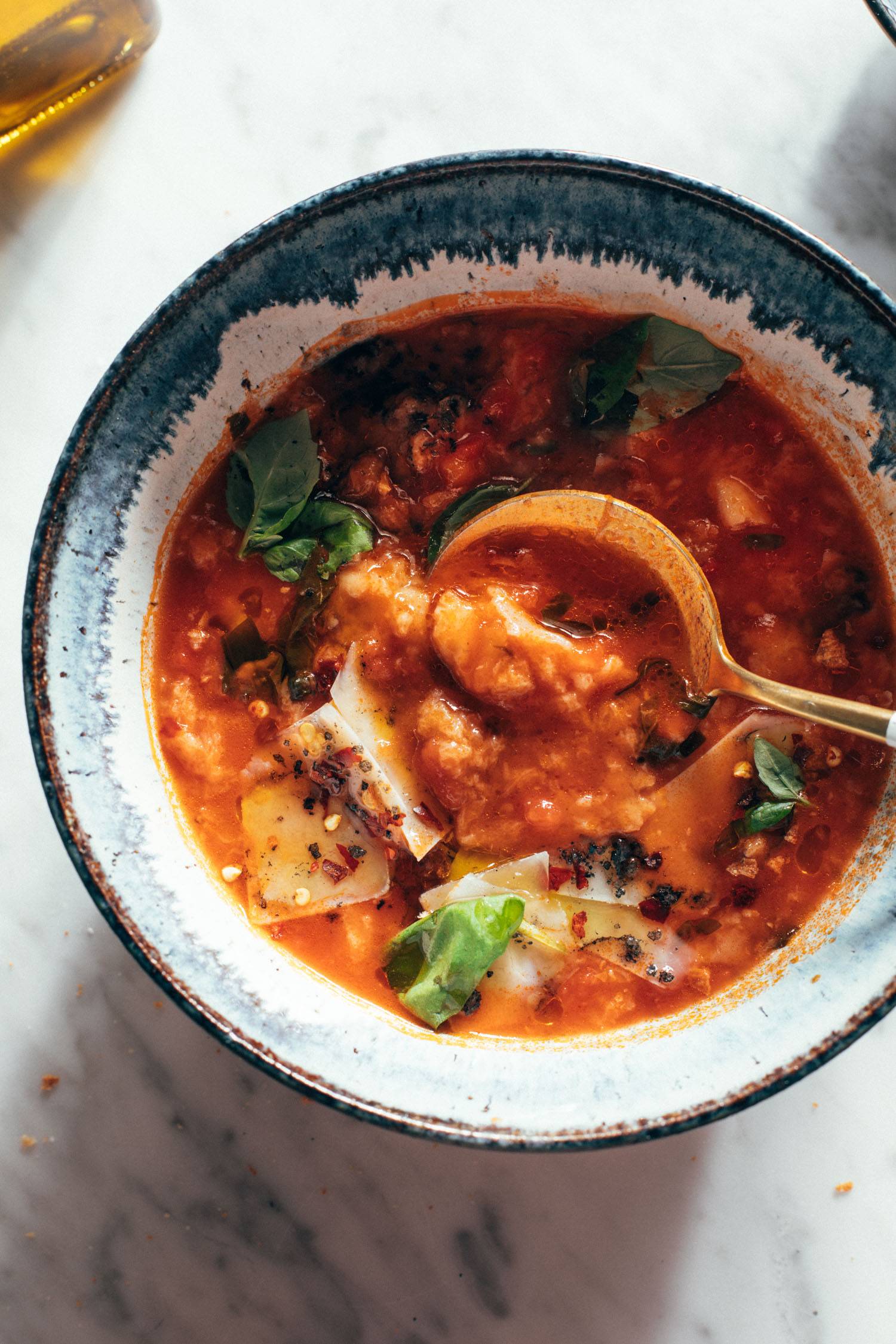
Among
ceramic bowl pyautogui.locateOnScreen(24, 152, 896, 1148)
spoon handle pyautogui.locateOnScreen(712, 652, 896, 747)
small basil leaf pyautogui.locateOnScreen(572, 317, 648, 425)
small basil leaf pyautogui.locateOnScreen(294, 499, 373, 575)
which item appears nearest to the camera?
ceramic bowl pyautogui.locateOnScreen(24, 152, 896, 1148)

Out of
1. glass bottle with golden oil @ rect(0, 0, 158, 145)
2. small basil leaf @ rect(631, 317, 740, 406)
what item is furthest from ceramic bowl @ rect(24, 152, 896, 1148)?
glass bottle with golden oil @ rect(0, 0, 158, 145)

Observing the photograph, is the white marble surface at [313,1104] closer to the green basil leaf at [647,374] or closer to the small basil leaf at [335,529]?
the green basil leaf at [647,374]

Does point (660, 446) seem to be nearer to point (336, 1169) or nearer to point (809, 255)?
point (809, 255)

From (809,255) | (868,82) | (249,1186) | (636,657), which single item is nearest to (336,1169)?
(249,1186)

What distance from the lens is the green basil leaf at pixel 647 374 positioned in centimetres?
259

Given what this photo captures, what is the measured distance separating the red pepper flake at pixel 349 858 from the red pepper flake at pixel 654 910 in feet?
2.45

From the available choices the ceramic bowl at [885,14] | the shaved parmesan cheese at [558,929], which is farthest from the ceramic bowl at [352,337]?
the ceramic bowl at [885,14]

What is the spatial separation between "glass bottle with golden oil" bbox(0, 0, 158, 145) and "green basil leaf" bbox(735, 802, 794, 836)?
2.69 m

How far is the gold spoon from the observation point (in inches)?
104

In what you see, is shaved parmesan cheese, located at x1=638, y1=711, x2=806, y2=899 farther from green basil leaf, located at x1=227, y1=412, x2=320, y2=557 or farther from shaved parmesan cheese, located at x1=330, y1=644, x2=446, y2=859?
green basil leaf, located at x1=227, y1=412, x2=320, y2=557

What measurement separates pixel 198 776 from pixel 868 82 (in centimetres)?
270

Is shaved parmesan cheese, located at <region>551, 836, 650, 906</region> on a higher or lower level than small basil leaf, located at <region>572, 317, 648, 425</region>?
lower

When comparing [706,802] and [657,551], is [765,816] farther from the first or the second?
[657,551]

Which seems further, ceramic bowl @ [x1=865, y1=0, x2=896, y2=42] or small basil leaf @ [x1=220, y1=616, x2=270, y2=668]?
small basil leaf @ [x1=220, y1=616, x2=270, y2=668]
